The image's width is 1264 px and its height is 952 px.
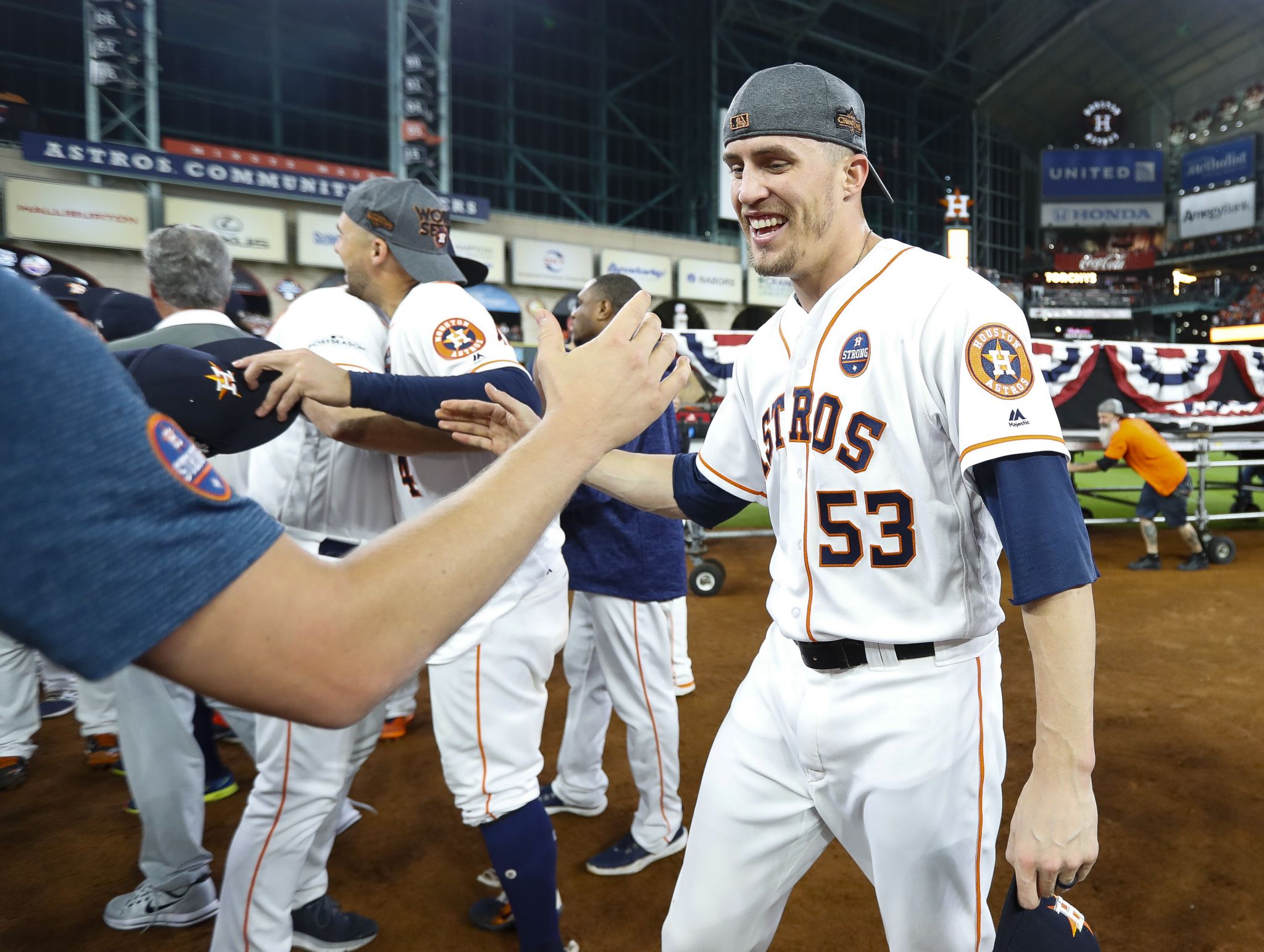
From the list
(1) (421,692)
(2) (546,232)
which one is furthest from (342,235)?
(2) (546,232)

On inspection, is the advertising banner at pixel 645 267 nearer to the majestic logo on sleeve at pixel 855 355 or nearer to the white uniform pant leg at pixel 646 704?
the white uniform pant leg at pixel 646 704

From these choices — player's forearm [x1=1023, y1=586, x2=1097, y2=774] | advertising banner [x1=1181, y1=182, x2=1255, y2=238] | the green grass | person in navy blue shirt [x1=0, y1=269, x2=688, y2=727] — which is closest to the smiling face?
player's forearm [x1=1023, y1=586, x2=1097, y2=774]

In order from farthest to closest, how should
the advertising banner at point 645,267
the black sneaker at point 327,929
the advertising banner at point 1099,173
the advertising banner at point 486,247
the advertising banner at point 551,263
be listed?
the advertising banner at point 1099,173 < the advertising banner at point 645,267 < the advertising banner at point 551,263 < the advertising banner at point 486,247 < the black sneaker at point 327,929

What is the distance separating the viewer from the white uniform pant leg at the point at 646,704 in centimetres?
313

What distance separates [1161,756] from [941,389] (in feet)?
11.6

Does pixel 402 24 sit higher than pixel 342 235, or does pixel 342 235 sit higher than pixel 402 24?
pixel 402 24

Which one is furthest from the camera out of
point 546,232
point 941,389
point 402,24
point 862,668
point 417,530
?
point 546,232

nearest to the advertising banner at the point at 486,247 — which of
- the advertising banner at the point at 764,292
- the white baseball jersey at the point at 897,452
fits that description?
the advertising banner at the point at 764,292

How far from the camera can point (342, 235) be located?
8.25ft

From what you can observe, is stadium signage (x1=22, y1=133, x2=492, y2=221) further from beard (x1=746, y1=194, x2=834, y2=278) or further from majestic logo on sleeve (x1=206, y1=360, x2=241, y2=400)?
beard (x1=746, y1=194, x2=834, y2=278)

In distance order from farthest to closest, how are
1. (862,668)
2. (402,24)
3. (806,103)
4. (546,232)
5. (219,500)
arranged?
(546,232)
(402,24)
(806,103)
(862,668)
(219,500)

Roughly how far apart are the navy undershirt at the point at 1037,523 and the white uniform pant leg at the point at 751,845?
1.81ft

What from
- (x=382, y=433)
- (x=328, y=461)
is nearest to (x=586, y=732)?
(x=328, y=461)

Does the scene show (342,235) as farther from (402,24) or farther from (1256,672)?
(402,24)
